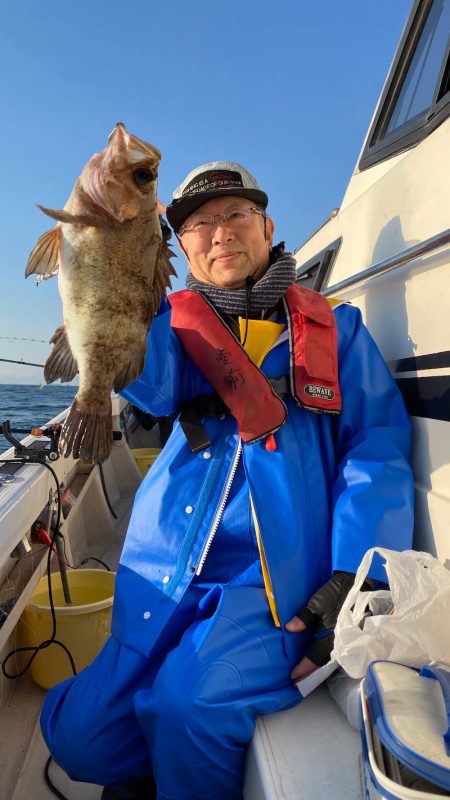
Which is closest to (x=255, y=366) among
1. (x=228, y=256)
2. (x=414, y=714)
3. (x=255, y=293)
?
(x=255, y=293)

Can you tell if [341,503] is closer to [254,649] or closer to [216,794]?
[254,649]

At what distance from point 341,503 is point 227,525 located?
46cm

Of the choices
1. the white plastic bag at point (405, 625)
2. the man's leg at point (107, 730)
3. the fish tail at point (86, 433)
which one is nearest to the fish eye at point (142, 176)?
the fish tail at point (86, 433)

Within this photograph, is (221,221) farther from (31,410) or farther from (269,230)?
(31,410)

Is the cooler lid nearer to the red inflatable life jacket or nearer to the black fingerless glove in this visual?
the black fingerless glove

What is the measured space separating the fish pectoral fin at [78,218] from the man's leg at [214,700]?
135 centimetres

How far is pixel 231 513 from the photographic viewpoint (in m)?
2.09

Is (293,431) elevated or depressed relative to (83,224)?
depressed

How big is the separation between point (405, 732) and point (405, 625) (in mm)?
377

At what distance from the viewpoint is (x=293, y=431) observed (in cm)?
213

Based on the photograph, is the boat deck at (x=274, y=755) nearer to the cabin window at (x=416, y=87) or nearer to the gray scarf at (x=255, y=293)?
the gray scarf at (x=255, y=293)

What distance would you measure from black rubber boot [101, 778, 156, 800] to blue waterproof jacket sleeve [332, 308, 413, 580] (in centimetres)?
122

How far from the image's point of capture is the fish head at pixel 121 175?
1.52 m

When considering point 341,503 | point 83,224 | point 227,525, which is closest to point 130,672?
point 227,525
